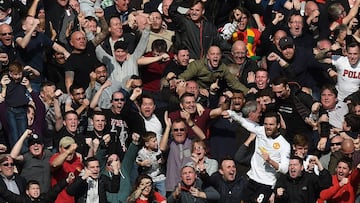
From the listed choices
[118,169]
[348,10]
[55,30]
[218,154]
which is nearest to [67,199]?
[118,169]

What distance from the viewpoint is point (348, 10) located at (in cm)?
3306

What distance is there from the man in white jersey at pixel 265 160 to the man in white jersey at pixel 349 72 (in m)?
2.76

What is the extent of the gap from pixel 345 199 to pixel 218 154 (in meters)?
2.26

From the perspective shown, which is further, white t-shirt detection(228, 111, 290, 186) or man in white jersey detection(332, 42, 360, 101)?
man in white jersey detection(332, 42, 360, 101)

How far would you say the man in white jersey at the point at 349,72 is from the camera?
30312 mm

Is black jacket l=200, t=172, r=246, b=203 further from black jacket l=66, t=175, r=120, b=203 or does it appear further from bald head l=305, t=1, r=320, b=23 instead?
bald head l=305, t=1, r=320, b=23

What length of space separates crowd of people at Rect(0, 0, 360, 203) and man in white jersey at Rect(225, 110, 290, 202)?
0.07 feet

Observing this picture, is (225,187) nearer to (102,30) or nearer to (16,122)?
(16,122)

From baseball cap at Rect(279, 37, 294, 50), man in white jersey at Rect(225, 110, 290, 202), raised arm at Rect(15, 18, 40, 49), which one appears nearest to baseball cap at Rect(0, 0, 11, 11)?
raised arm at Rect(15, 18, 40, 49)

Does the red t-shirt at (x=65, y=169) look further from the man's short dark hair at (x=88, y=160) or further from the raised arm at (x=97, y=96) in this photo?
the raised arm at (x=97, y=96)

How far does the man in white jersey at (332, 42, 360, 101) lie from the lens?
30312 mm

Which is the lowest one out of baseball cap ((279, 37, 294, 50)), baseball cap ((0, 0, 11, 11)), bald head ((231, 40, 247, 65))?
bald head ((231, 40, 247, 65))

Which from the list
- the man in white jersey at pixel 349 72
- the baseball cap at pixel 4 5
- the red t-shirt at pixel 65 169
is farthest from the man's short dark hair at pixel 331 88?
the baseball cap at pixel 4 5

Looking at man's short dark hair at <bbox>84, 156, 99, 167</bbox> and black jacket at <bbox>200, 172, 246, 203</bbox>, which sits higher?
man's short dark hair at <bbox>84, 156, 99, 167</bbox>
